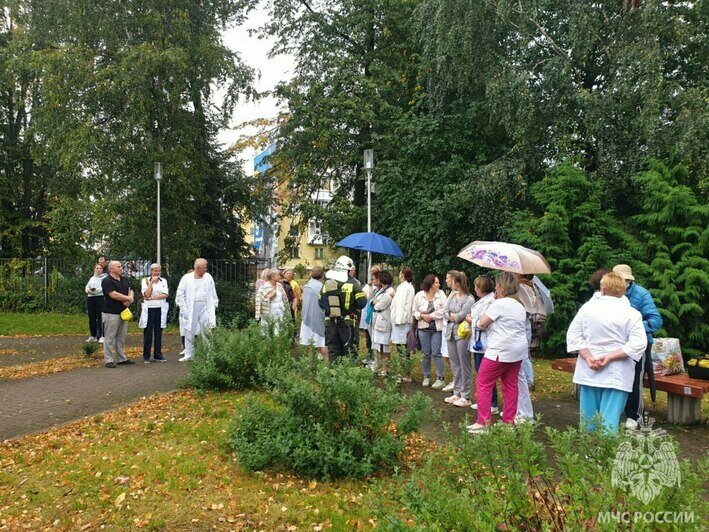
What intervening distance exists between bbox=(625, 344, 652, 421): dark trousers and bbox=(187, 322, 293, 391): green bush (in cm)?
428

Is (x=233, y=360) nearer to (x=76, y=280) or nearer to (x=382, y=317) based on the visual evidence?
(x=382, y=317)

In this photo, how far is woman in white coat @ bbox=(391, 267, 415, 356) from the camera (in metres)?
9.43

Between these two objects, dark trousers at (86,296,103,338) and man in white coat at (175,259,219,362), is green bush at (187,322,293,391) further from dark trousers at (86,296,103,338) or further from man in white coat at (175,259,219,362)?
dark trousers at (86,296,103,338)

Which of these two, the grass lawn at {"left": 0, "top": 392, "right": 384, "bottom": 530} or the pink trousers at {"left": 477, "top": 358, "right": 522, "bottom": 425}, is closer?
the grass lawn at {"left": 0, "top": 392, "right": 384, "bottom": 530}

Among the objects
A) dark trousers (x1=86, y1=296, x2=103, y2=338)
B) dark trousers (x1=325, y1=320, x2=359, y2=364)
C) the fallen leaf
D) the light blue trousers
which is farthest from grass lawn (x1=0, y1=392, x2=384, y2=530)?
dark trousers (x1=86, y1=296, x2=103, y2=338)

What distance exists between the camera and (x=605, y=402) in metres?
5.15

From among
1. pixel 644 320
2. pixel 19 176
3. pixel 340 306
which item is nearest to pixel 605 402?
pixel 644 320

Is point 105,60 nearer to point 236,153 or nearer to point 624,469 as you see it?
point 236,153

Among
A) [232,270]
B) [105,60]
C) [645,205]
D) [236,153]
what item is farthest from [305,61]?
[645,205]

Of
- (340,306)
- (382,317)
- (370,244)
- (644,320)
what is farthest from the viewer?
(370,244)

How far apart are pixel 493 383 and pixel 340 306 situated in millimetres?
3158

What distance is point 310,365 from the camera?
5.78m

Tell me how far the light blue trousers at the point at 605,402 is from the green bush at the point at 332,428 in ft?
4.60

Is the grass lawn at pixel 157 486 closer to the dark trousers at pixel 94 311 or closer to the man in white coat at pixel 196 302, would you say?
the man in white coat at pixel 196 302
